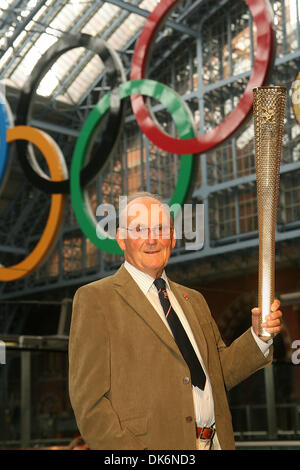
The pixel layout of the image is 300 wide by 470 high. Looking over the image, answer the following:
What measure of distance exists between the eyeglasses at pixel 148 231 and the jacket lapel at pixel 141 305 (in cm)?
16

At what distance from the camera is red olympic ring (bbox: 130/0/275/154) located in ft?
26.9

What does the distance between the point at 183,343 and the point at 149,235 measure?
0.42 meters

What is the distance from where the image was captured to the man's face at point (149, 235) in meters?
2.82

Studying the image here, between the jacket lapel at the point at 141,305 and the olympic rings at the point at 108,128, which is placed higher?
the olympic rings at the point at 108,128

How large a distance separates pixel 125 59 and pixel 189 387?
1119 centimetres

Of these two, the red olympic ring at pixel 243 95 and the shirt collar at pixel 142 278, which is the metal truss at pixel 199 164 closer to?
the red olympic ring at pixel 243 95

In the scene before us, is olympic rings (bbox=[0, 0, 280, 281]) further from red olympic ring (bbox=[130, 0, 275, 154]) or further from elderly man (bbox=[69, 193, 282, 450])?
elderly man (bbox=[69, 193, 282, 450])

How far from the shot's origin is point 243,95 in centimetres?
842

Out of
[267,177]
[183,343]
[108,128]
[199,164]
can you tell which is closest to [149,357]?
[183,343]

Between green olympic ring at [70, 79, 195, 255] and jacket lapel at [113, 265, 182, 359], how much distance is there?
238 inches

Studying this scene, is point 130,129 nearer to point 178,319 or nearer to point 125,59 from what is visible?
point 125,59

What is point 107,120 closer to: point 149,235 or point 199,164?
point 199,164

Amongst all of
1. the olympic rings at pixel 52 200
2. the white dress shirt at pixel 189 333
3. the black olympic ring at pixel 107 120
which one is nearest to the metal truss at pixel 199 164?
the olympic rings at pixel 52 200

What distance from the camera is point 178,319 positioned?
9.16 feet
